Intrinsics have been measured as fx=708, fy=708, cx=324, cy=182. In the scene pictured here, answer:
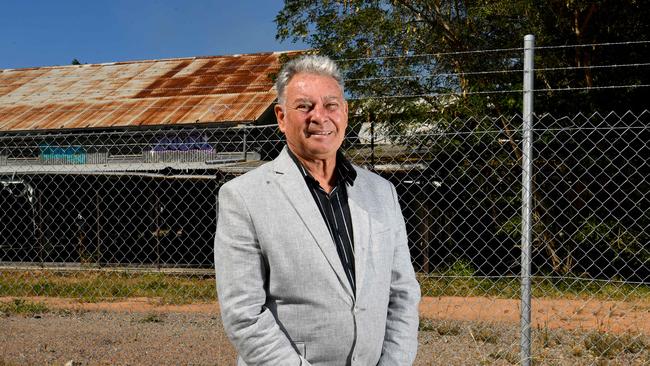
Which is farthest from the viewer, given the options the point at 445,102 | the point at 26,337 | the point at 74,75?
the point at 74,75

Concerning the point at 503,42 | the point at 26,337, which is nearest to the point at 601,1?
the point at 503,42

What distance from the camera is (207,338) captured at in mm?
6934

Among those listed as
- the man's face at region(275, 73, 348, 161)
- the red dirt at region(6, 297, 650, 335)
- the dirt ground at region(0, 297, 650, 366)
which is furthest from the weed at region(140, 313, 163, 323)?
the man's face at region(275, 73, 348, 161)

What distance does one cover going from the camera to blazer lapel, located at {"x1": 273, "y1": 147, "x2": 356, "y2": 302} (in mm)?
1984

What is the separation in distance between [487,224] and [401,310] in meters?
12.0

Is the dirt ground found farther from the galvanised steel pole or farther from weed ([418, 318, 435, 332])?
the galvanised steel pole

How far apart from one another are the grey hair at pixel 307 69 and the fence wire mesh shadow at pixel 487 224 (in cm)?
249

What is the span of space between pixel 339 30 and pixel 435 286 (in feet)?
22.4

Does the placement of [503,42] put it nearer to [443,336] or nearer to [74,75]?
[443,336]

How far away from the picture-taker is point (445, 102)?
49.2ft

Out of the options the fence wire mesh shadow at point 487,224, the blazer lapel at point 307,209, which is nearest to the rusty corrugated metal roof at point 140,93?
the fence wire mesh shadow at point 487,224

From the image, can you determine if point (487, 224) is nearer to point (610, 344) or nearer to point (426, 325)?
point (426, 325)

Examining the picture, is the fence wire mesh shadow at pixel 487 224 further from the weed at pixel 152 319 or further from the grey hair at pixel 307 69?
the grey hair at pixel 307 69

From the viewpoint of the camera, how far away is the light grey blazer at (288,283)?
6.36 feet
